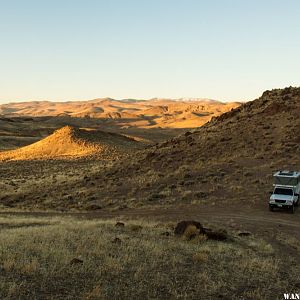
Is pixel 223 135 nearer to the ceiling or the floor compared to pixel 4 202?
nearer to the ceiling

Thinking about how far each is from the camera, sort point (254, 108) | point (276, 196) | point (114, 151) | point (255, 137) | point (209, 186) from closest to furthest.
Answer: point (276, 196)
point (209, 186)
point (255, 137)
point (254, 108)
point (114, 151)

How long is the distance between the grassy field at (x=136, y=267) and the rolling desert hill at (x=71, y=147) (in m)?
57.4

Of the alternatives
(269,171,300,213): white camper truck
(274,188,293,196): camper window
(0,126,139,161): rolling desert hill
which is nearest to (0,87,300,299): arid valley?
(269,171,300,213): white camper truck

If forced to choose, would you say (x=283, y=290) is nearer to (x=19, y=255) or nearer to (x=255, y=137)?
(x=19, y=255)

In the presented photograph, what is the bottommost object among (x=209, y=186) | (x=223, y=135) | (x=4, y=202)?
(x=4, y=202)

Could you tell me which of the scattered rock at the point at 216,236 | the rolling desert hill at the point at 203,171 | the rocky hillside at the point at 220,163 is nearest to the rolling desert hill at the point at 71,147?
the rolling desert hill at the point at 203,171

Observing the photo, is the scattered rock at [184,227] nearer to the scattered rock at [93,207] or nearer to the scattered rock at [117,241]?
the scattered rock at [117,241]

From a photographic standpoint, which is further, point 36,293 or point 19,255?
point 19,255

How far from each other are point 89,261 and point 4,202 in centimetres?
2801

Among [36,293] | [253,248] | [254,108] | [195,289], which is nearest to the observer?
[36,293]

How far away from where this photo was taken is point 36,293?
10.7 metres

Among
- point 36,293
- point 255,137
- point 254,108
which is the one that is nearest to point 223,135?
point 255,137

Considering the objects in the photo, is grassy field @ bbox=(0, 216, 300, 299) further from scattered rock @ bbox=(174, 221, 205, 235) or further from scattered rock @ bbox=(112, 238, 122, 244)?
scattered rock @ bbox=(174, 221, 205, 235)

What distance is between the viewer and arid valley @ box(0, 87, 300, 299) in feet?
40.3
